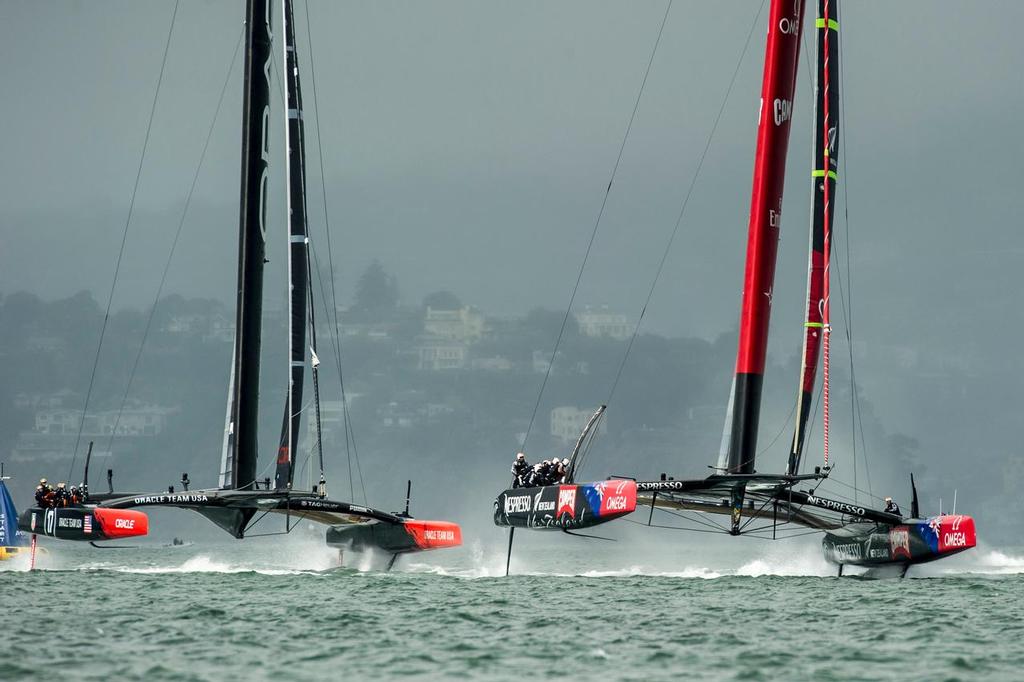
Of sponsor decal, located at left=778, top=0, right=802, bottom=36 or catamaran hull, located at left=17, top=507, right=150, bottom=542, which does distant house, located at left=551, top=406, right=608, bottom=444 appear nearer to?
catamaran hull, located at left=17, top=507, right=150, bottom=542

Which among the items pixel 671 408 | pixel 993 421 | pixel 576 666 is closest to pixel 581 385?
pixel 671 408

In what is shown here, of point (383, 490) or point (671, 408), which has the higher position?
point (671, 408)

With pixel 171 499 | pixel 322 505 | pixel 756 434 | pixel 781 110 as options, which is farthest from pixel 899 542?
pixel 171 499

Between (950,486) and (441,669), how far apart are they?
169514 millimetres

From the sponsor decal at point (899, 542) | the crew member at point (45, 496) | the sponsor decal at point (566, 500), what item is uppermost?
the sponsor decal at point (566, 500)

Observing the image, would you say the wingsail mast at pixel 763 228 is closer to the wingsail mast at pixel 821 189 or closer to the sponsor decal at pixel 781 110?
the sponsor decal at pixel 781 110

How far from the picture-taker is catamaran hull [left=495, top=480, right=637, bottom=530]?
18.1 meters

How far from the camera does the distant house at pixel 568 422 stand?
172450 mm

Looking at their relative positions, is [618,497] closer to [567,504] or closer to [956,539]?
[567,504]

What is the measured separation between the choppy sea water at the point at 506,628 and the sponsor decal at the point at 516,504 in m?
1.02

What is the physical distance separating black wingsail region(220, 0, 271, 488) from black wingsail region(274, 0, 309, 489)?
0.66 m

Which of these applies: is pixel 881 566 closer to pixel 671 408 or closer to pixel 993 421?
pixel 671 408

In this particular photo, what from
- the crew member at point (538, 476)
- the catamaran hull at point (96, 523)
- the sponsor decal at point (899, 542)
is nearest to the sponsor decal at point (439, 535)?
the crew member at point (538, 476)

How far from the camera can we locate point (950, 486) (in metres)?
174
